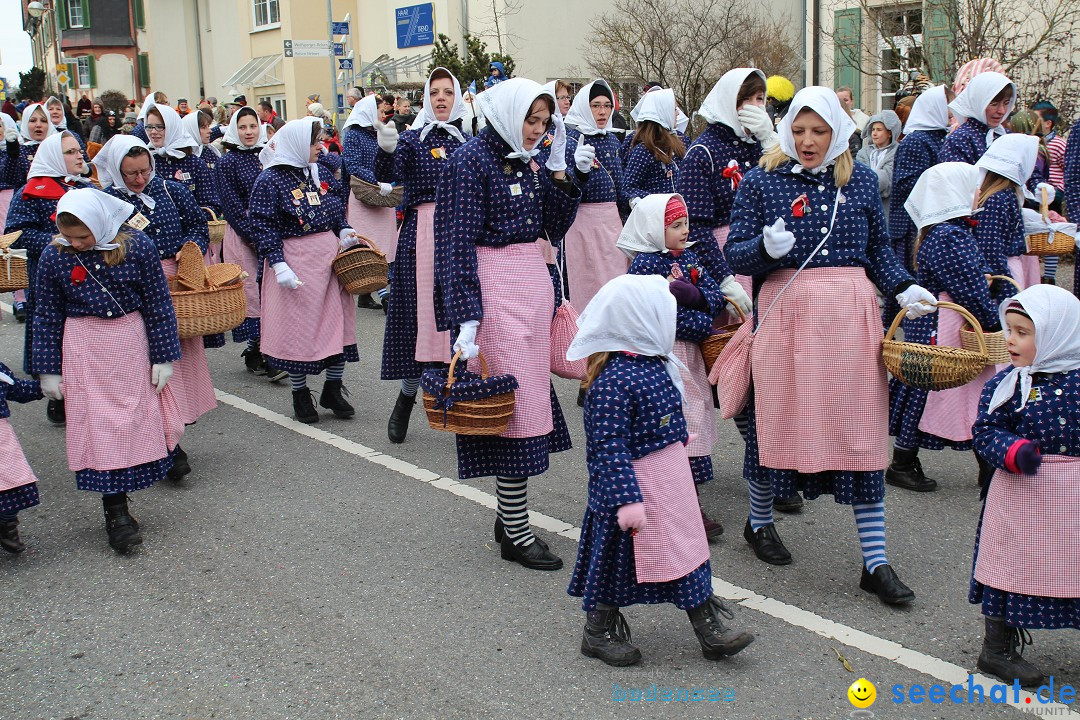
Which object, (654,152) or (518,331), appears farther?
(654,152)

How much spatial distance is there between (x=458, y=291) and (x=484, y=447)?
0.72m

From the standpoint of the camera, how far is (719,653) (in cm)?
398

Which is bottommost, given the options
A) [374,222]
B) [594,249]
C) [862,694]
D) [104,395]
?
[862,694]

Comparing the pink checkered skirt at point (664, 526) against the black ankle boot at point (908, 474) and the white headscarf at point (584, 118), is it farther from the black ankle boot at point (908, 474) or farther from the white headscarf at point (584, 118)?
the white headscarf at point (584, 118)

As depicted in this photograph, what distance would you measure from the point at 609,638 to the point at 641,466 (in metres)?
0.69

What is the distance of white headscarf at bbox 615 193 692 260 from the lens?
201 inches

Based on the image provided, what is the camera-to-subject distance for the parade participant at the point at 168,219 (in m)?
→ 6.51

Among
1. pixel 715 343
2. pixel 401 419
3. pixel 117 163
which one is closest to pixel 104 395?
pixel 117 163

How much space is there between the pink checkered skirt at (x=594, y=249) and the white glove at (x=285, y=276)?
6.70ft

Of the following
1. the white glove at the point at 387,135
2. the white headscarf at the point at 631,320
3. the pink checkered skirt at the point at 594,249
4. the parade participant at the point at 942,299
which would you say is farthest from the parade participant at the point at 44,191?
the parade participant at the point at 942,299

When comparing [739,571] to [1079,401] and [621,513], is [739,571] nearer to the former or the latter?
[621,513]

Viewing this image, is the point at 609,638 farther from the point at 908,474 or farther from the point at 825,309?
the point at 908,474

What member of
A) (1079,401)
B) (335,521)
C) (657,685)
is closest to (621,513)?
(657,685)

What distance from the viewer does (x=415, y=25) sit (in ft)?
→ 92.8
